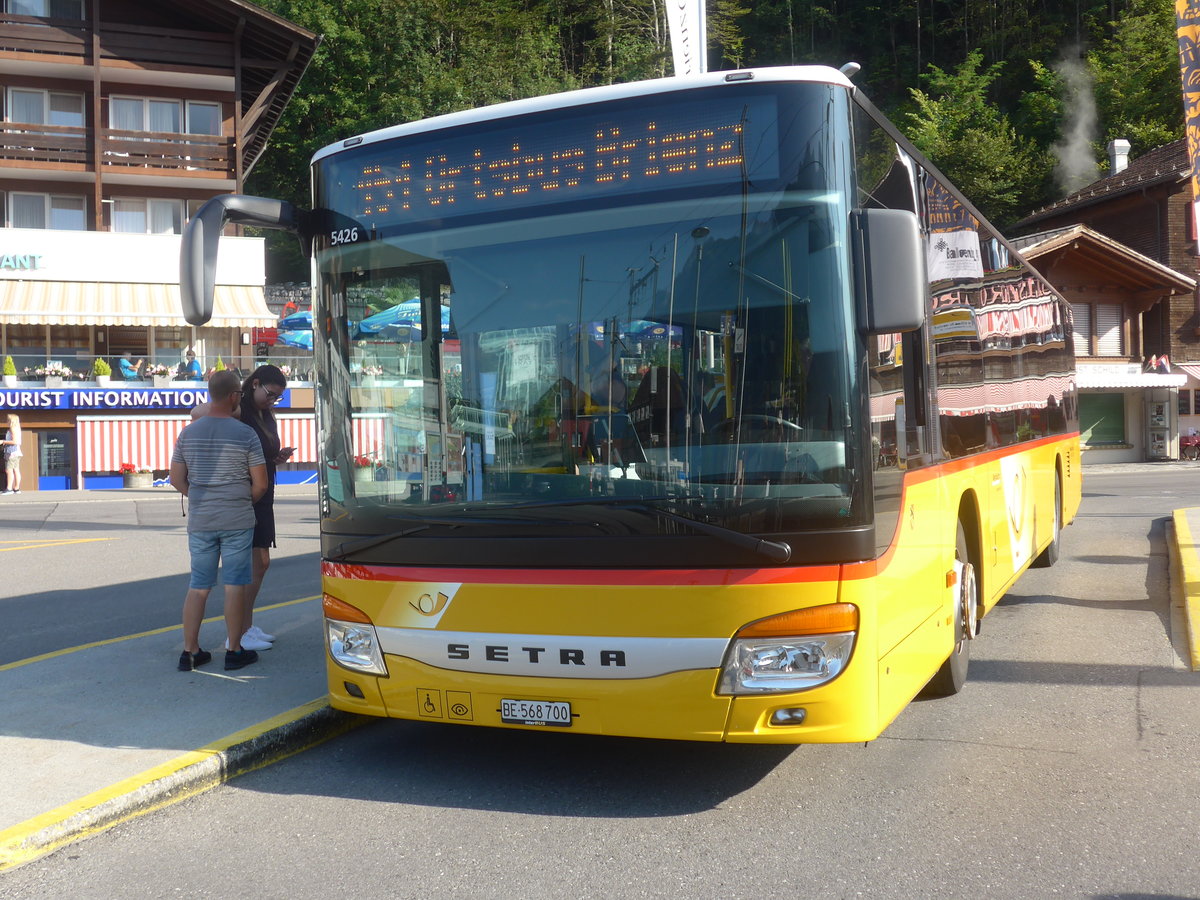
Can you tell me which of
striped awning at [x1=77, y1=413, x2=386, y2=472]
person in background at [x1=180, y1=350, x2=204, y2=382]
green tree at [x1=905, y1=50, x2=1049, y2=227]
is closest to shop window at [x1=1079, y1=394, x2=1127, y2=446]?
green tree at [x1=905, y1=50, x2=1049, y2=227]

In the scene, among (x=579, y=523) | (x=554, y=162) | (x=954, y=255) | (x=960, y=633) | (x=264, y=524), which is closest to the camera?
(x=579, y=523)

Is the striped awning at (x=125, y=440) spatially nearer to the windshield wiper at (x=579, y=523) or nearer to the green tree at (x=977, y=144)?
the windshield wiper at (x=579, y=523)

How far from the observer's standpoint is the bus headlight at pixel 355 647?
4.94m

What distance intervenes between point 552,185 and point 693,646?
74.5 inches

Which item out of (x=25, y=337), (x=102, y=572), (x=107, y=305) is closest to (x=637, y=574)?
(x=102, y=572)

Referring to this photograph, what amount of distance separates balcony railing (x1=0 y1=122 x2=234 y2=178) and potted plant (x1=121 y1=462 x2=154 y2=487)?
9.71 metres

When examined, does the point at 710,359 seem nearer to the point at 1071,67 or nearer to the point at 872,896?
the point at 872,896

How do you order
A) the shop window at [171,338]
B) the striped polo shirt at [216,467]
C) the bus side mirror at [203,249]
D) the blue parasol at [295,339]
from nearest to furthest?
the bus side mirror at [203,249] → the striped polo shirt at [216,467] → the blue parasol at [295,339] → the shop window at [171,338]

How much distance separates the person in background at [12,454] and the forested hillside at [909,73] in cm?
2484

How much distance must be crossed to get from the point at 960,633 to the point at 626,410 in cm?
272

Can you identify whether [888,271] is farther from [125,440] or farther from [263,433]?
[125,440]

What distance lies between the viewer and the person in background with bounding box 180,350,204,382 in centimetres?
3250

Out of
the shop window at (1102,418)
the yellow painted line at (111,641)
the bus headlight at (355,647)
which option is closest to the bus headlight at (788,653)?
the bus headlight at (355,647)

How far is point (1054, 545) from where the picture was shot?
39.2 feet
